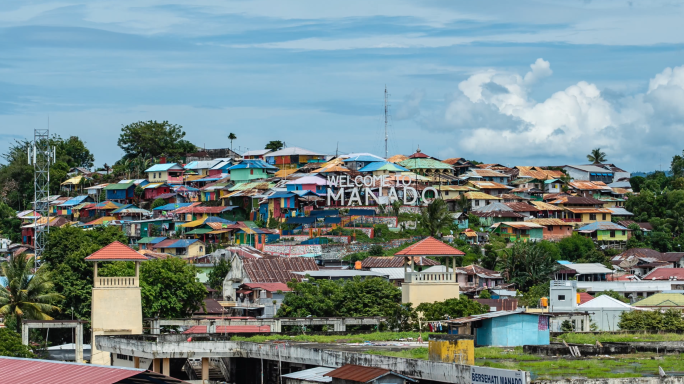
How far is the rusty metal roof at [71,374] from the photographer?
1853 cm

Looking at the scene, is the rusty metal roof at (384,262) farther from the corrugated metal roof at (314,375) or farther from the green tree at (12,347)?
the corrugated metal roof at (314,375)

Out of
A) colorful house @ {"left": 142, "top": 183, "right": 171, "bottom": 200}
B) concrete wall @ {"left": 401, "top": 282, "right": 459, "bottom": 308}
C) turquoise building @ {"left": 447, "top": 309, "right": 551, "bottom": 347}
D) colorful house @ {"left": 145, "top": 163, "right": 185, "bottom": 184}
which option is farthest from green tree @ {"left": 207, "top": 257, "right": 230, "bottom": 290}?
colorful house @ {"left": 145, "top": 163, "right": 185, "bottom": 184}

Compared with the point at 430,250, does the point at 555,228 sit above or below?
above

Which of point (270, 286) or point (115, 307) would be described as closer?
point (115, 307)

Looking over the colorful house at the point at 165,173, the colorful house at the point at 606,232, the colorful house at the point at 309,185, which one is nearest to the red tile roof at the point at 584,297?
the colorful house at the point at 606,232

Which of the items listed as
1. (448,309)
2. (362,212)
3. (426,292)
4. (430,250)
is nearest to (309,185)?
(362,212)

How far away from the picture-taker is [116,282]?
33594 millimetres

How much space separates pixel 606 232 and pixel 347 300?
159 ft

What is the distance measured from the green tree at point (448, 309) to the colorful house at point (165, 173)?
76.5m

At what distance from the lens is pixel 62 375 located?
19.4 metres

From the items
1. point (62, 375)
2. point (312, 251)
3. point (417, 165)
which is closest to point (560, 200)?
point (417, 165)

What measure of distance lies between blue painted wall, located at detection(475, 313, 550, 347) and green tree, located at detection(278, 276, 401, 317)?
1250cm

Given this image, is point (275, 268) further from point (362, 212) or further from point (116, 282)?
point (116, 282)

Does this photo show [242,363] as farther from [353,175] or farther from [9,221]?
[9,221]
